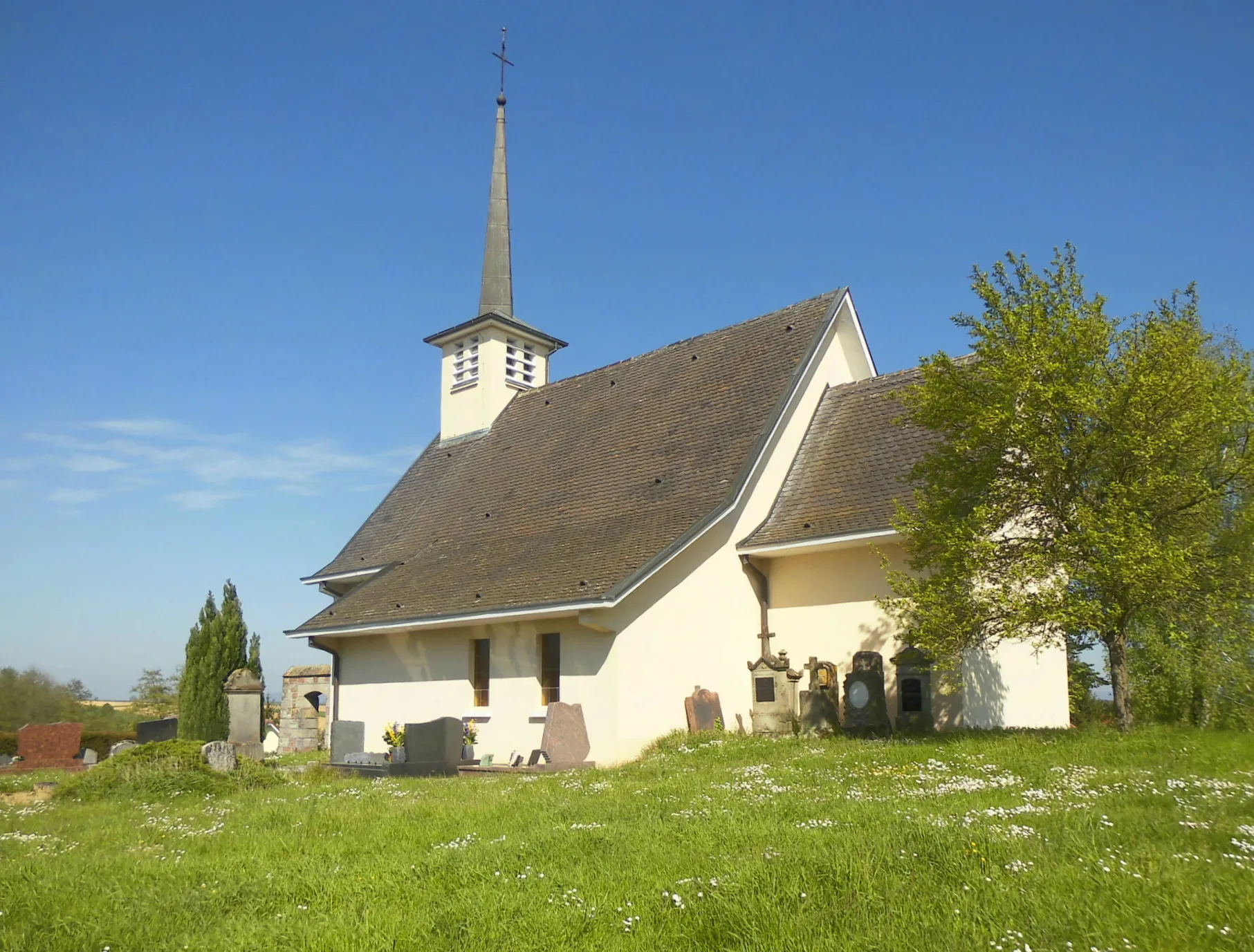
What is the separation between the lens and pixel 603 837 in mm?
7348

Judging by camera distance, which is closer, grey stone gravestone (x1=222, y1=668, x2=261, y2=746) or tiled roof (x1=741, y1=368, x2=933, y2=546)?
tiled roof (x1=741, y1=368, x2=933, y2=546)

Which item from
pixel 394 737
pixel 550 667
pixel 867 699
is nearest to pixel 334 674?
pixel 394 737

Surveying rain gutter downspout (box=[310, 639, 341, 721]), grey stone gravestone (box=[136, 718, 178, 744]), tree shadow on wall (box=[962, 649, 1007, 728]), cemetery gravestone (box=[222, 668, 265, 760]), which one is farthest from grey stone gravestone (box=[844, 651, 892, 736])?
grey stone gravestone (box=[136, 718, 178, 744])

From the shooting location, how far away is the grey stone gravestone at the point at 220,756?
1384 centimetres

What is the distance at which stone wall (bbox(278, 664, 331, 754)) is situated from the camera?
1005 inches

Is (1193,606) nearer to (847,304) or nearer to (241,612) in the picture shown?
(847,304)

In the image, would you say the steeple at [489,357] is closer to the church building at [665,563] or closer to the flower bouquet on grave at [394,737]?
the church building at [665,563]

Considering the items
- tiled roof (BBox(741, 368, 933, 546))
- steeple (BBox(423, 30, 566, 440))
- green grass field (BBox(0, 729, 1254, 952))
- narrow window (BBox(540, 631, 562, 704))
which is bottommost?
green grass field (BBox(0, 729, 1254, 952))

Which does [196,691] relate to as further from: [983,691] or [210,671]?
[983,691]

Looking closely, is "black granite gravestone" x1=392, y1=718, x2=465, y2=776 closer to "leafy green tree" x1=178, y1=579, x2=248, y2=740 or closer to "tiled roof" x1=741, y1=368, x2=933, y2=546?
"tiled roof" x1=741, y1=368, x2=933, y2=546

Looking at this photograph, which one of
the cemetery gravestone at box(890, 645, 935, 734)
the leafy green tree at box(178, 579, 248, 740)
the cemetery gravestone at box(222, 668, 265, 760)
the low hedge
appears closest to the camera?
the cemetery gravestone at box(890, 645, 935, 734)

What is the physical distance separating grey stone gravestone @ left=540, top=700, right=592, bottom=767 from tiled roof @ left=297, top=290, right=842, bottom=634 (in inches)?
68.4

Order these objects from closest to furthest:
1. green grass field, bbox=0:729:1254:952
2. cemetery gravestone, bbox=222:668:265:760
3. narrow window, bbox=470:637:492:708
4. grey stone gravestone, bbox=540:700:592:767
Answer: green grass field, bbox=0:729:1254:952, grey stone gravestone, bbox=540:700:592:767, narrow window, bbox=470:637:492:708, cemetery gravestone, bbox=222:668:265:760

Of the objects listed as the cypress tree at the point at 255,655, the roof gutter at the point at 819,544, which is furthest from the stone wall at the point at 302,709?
the roof gutter at the point at 819,544
